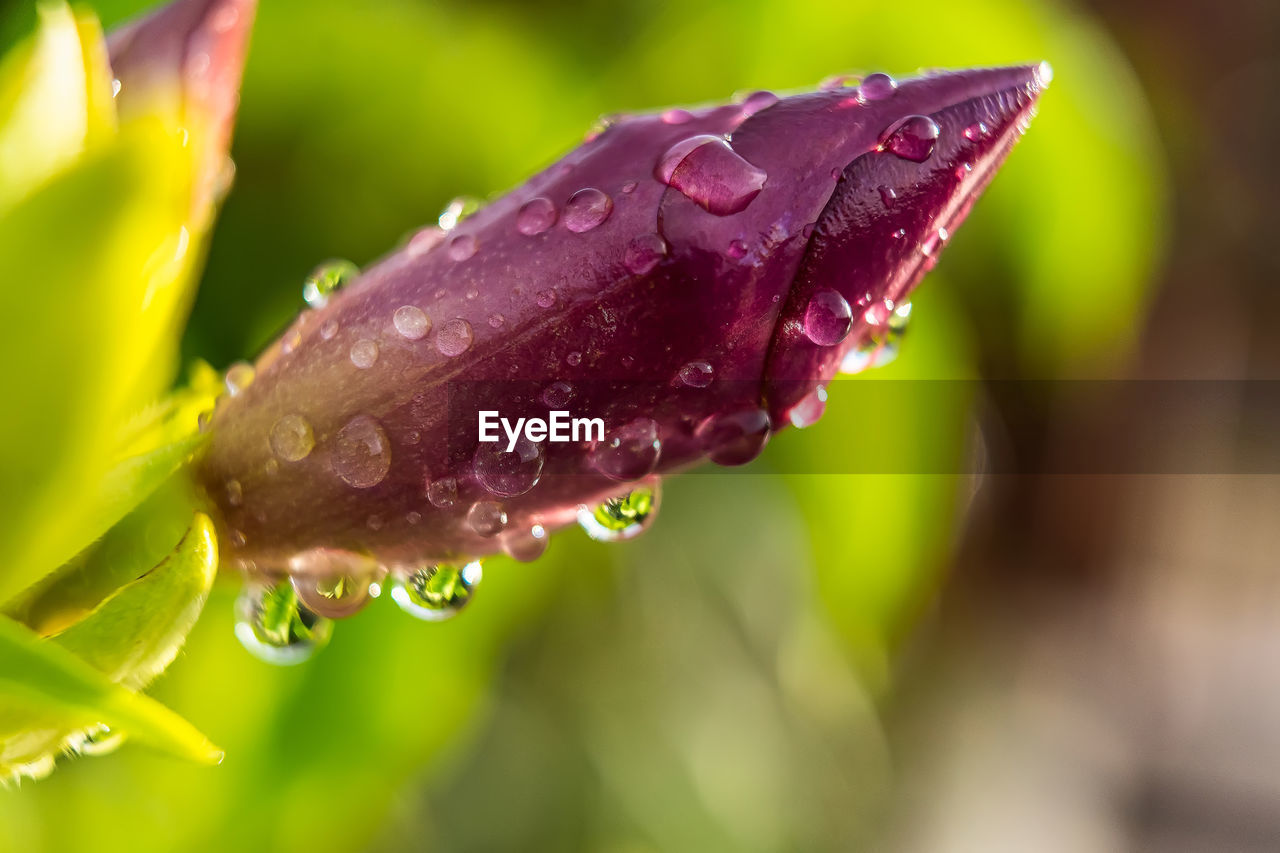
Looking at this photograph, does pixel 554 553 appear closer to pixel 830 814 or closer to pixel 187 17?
pixel 187 17

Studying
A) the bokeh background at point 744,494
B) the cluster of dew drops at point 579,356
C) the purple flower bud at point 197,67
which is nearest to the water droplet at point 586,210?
the cluster of dew drops at point 579,356

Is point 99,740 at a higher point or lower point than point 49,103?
lower

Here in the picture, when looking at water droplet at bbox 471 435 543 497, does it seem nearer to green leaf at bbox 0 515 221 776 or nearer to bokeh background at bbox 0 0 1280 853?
green leaf at bbox 0 515 221 776

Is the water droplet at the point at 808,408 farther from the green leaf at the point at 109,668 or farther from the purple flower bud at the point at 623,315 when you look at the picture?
the green leaf at the point at 109,668

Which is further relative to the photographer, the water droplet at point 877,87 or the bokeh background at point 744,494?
the bokeh background at point 744,494

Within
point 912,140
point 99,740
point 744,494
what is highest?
point 912,140

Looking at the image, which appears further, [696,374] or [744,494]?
[744,494]

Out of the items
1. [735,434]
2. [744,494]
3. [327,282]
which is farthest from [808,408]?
[744,494]

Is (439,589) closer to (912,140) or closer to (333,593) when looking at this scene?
(333,593)
